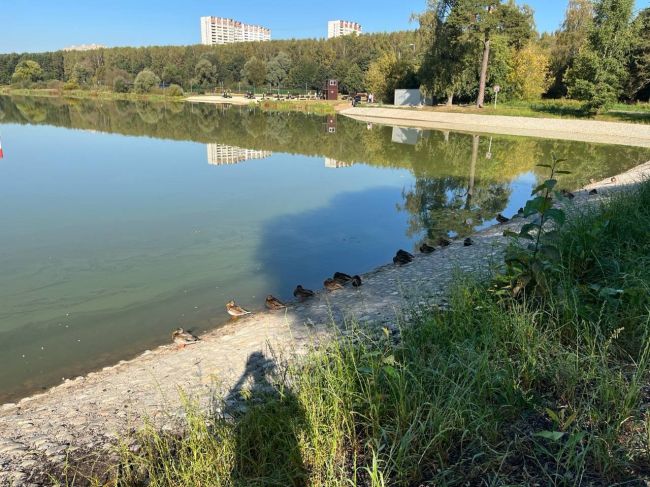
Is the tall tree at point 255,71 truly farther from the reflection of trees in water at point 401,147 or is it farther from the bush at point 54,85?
the reflection of trees in water at point 401,147

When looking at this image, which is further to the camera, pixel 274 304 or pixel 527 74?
pixel 527 74

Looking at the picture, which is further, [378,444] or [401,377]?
[401,377]

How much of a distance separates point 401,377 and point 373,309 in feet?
9.97

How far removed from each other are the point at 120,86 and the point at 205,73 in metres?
15.9

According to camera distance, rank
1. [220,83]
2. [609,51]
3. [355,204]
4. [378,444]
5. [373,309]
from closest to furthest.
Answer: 1. [378,444]
2. [373,309]
3. [355,204]
4. [609,51]
5. [220,83]

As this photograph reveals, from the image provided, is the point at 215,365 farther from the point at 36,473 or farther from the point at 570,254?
the point at 570,254

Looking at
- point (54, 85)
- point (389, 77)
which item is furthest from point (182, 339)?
point (54, 85)

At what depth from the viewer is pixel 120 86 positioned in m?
89.2

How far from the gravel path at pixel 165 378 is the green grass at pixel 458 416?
552 millimetres

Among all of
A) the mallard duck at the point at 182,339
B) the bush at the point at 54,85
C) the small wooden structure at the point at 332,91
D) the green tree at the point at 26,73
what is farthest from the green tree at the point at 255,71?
the mallard duck at the point at 182,339

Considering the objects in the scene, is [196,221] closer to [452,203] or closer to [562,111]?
[452,203]

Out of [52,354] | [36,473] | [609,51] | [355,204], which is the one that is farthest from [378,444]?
[609,51]

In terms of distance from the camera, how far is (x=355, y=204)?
48.0 feet

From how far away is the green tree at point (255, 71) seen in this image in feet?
286
